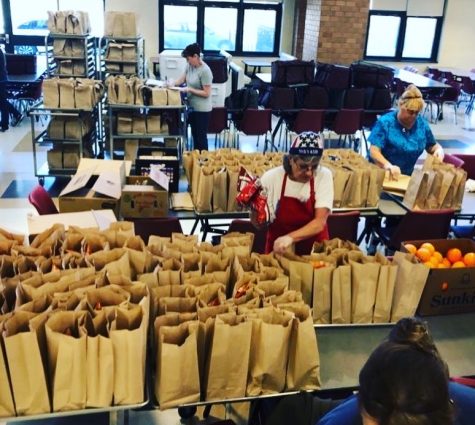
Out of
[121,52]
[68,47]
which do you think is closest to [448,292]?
[121,52]

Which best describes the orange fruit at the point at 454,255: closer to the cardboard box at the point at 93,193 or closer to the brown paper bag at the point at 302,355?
the brown paper bag at the point at 302,355

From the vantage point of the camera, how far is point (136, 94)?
19.5ft

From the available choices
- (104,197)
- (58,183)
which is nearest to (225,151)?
(104,197)

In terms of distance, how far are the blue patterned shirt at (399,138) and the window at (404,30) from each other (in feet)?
28.8

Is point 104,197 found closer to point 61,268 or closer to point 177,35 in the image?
point 61,268

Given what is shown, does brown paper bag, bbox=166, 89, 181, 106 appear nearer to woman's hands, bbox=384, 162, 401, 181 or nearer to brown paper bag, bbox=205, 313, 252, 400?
woman's hands, bbox=384, 162, 401, 181

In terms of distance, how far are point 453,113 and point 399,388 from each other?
11181mm

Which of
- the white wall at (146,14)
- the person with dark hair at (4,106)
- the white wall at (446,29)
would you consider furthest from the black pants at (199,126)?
the white wall at (446,29)

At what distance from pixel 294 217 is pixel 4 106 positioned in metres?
6.62

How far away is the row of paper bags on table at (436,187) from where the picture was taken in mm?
3559

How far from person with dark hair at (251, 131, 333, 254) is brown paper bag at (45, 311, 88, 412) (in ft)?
4.13

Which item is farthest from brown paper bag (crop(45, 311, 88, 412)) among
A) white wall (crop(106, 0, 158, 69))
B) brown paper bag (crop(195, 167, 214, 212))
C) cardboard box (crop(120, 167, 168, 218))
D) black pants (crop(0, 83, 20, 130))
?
white wall (crop(106, 0, 158, 69))

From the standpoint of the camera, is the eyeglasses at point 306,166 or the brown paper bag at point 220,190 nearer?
the eyeglasses at point 306,166

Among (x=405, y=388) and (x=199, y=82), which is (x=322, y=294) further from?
(x=199, y=82)
